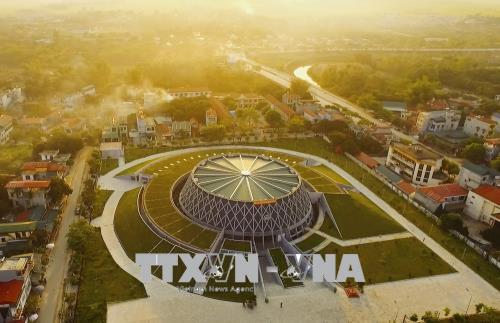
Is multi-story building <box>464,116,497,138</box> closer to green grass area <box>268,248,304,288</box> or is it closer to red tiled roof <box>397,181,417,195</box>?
red tiled roof <box>397,181,417,195</box>

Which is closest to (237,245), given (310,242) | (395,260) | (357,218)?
(310,242)

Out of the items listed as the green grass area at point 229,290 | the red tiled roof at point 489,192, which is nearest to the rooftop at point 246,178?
the green grass area at point 229,290

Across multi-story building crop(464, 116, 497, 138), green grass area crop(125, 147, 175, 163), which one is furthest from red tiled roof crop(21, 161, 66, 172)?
multi-story building crop(464, 116, 497, 138)

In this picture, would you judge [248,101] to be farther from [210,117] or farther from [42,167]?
[42,167]

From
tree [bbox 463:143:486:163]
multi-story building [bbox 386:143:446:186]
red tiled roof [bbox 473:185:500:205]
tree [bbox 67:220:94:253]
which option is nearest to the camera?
tree [bbox 67:220:94:253]

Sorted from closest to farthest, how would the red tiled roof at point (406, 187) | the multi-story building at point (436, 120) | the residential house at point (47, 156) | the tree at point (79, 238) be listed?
the tree at point (79, 238)
the red tiled roof at point (406, 187)
the residential house at point (47, 156)
the multi-story building at point (436, 120)

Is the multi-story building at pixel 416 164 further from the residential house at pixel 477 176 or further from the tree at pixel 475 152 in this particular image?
the tree at pixel 475 152
